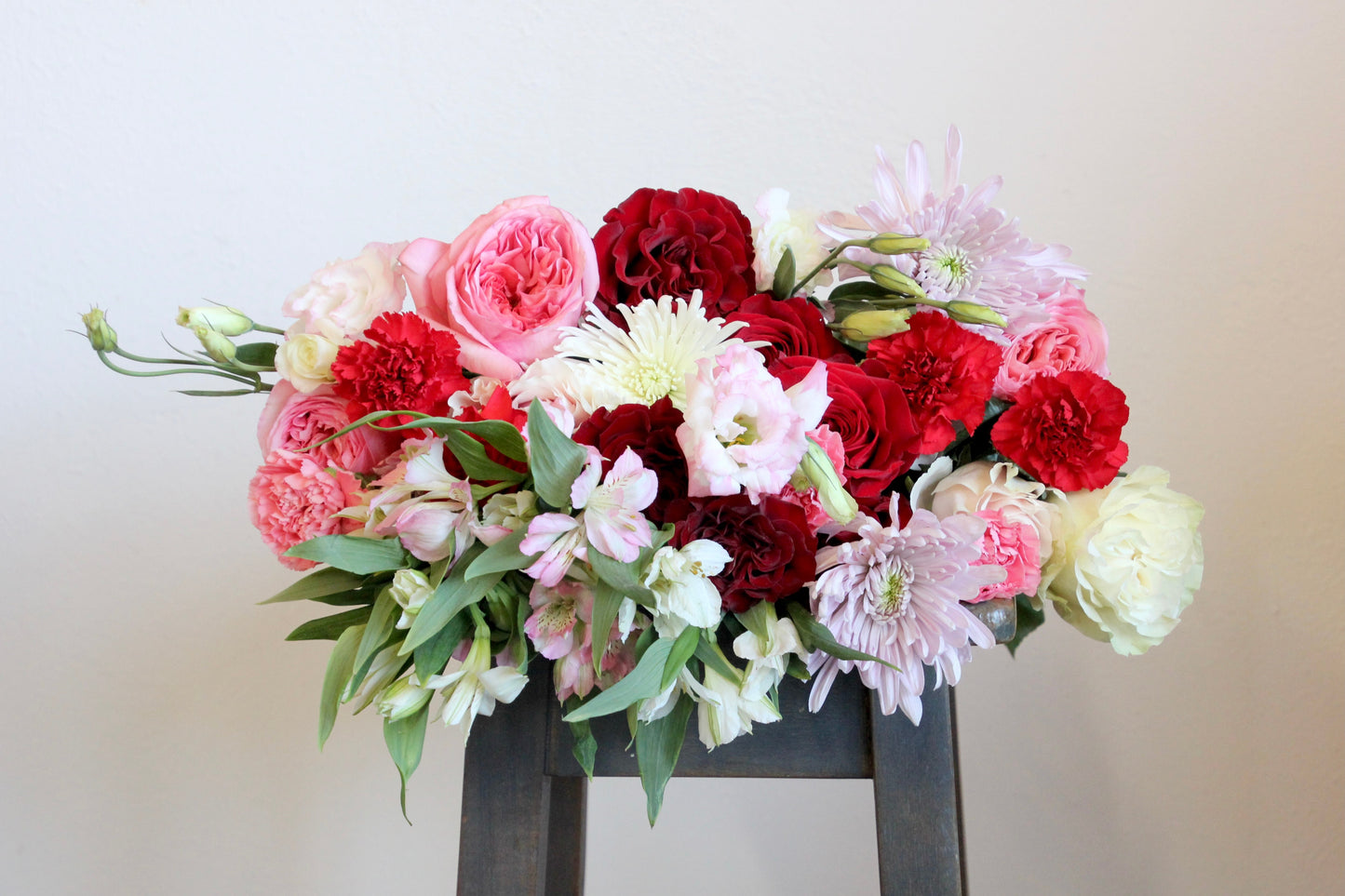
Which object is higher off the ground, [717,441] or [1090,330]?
[1090,330]

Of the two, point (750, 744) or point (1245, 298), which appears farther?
point (1245, 298)

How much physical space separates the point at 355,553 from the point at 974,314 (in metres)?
0.36

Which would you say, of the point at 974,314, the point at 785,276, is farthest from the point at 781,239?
the point at 974,314

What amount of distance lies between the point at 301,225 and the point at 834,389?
2.64 ft

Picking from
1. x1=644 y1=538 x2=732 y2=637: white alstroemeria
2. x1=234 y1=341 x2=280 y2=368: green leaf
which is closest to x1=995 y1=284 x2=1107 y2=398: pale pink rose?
x1=644 y1=538 x2=732 y2=637: white alstroemeria

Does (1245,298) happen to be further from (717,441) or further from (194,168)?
(194,168)

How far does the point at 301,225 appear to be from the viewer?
113 centimetres

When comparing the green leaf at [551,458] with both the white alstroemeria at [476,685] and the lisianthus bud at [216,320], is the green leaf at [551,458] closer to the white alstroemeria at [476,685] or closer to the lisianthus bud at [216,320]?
the white alstroemeria at [476,685]

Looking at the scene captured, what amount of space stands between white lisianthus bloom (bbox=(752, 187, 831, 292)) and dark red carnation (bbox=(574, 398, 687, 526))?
161 mm

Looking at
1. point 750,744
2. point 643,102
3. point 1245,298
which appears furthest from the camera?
point 643,102

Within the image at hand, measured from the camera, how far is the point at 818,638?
0.51 metres

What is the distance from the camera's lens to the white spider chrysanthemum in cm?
54

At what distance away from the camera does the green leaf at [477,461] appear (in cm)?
51

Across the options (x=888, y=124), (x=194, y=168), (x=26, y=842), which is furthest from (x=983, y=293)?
(x=26, y=842)
